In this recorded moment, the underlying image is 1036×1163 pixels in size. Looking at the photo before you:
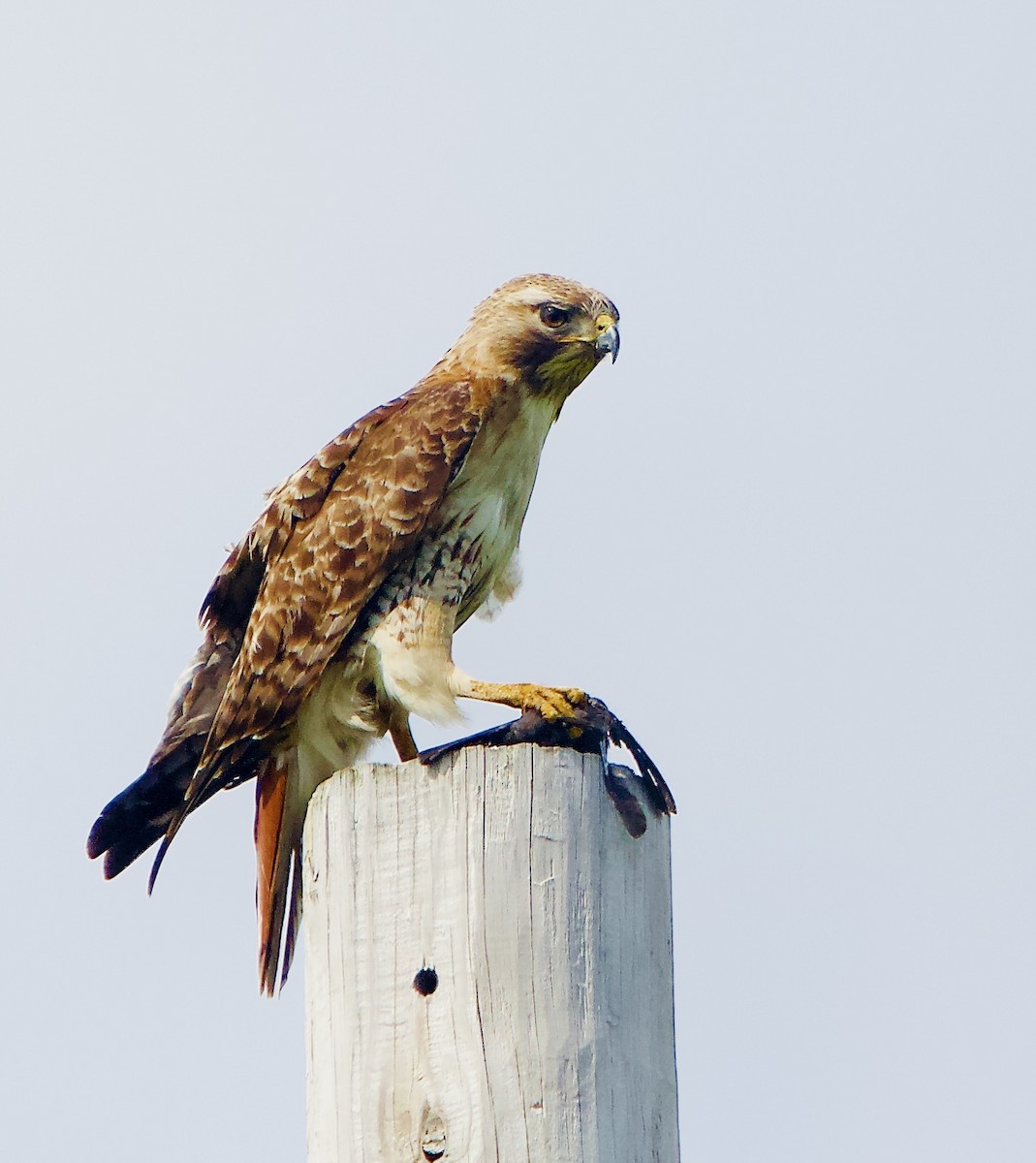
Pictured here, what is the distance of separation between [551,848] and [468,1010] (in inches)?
10.6

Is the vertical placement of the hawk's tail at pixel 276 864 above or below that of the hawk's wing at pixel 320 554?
below

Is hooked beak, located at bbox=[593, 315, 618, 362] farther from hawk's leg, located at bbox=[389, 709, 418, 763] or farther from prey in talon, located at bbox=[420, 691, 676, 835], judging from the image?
prey in talon, located at bbox=[420, 691, 676, 835]

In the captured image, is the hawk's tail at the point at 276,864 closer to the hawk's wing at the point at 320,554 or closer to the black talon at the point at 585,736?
the hawk's wing at the point at 320,554

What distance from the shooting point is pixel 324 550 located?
441 cm

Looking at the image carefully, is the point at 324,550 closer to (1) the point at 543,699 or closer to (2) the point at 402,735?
(2) the point at 402,735

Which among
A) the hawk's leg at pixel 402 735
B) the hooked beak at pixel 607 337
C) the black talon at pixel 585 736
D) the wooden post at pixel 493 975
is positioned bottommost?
the wooden post at pixel 493 975

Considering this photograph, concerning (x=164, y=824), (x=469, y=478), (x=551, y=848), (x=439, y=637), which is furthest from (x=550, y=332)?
(x=551, y=848)

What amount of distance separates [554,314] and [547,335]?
0.07 m

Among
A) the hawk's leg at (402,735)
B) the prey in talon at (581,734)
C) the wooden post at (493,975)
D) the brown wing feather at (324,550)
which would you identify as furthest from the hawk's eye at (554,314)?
the wooden post at (493,975)

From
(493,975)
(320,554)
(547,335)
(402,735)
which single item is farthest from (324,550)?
(493,975)

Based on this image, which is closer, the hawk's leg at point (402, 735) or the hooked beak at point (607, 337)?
the hawk's leg at point (402, 735)

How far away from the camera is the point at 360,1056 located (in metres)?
2.61

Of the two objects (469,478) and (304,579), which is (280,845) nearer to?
(304,579)

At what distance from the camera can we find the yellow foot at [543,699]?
10.7 feet
